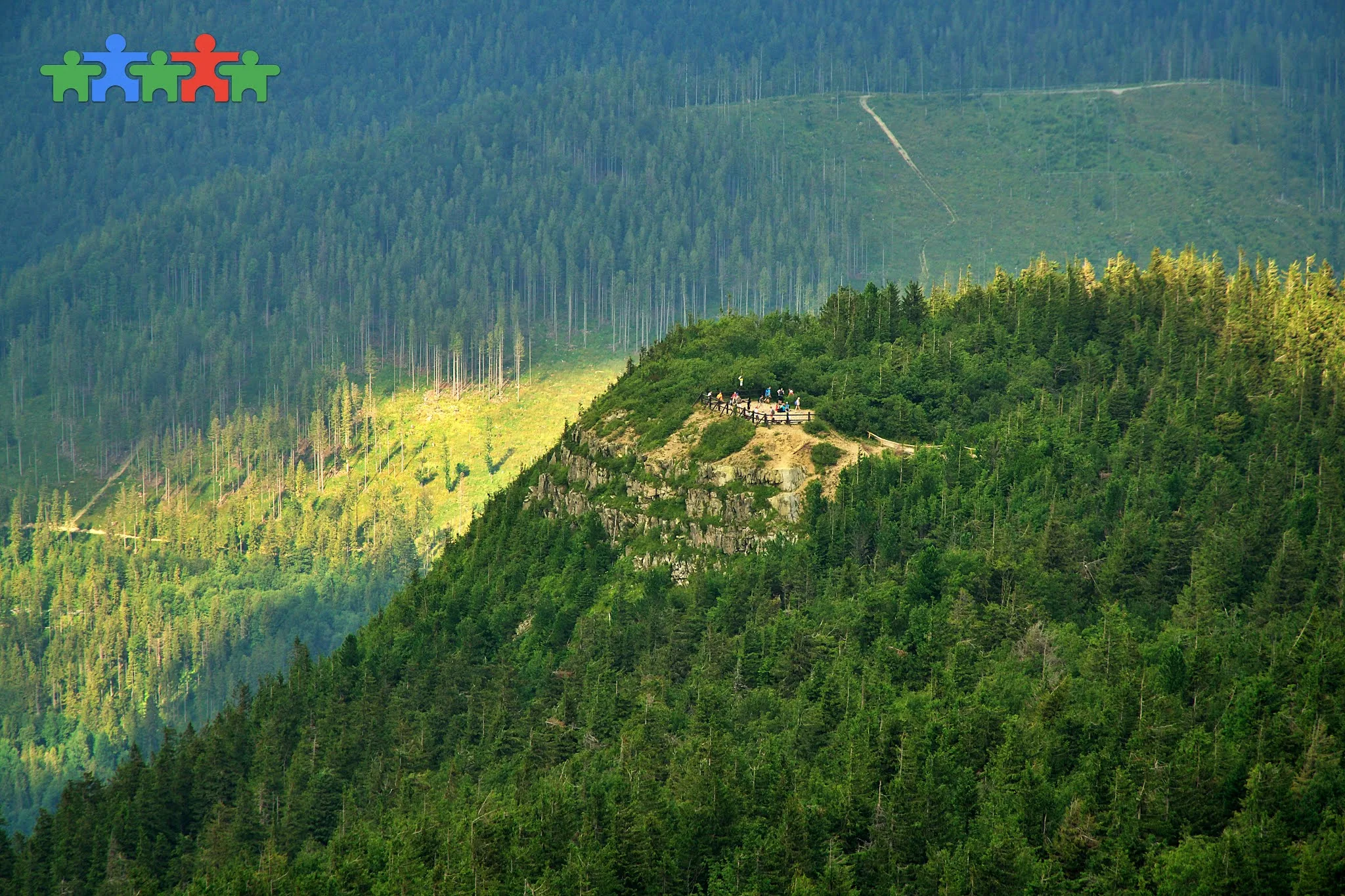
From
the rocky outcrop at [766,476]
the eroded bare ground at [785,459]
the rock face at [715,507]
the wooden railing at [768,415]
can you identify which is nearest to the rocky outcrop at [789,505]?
the rock face at [715,507]

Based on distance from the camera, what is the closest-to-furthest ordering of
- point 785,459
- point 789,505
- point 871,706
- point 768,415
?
point 871,706 < point 789,505 < point 785,459 < point 768,415

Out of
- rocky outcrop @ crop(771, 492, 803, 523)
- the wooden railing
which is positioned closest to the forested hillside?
rocky outcrop @ crop(771, 492, 803, 523)

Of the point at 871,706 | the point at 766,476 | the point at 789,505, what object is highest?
the point at 766,476

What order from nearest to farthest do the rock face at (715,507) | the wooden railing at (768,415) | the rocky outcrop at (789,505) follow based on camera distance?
the rocky outcrop at (789,505) < the rock face at (715,507) < the wooden railing at (768,415)

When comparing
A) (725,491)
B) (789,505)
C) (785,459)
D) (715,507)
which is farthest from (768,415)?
(789,505)

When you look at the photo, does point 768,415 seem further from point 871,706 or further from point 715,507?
Answer: point 871,706

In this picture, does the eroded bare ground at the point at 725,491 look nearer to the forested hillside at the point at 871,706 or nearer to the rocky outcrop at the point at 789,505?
the rocky outcrop at the point at 789,505

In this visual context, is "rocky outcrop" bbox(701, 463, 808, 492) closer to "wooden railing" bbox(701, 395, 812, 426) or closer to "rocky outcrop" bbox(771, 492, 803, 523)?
"rocky outcrop" bbox(771, 492, 803, 523)

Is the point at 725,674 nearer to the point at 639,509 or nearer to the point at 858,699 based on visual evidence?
the point at 858,699

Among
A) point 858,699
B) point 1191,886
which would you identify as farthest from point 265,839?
point 1191,886
